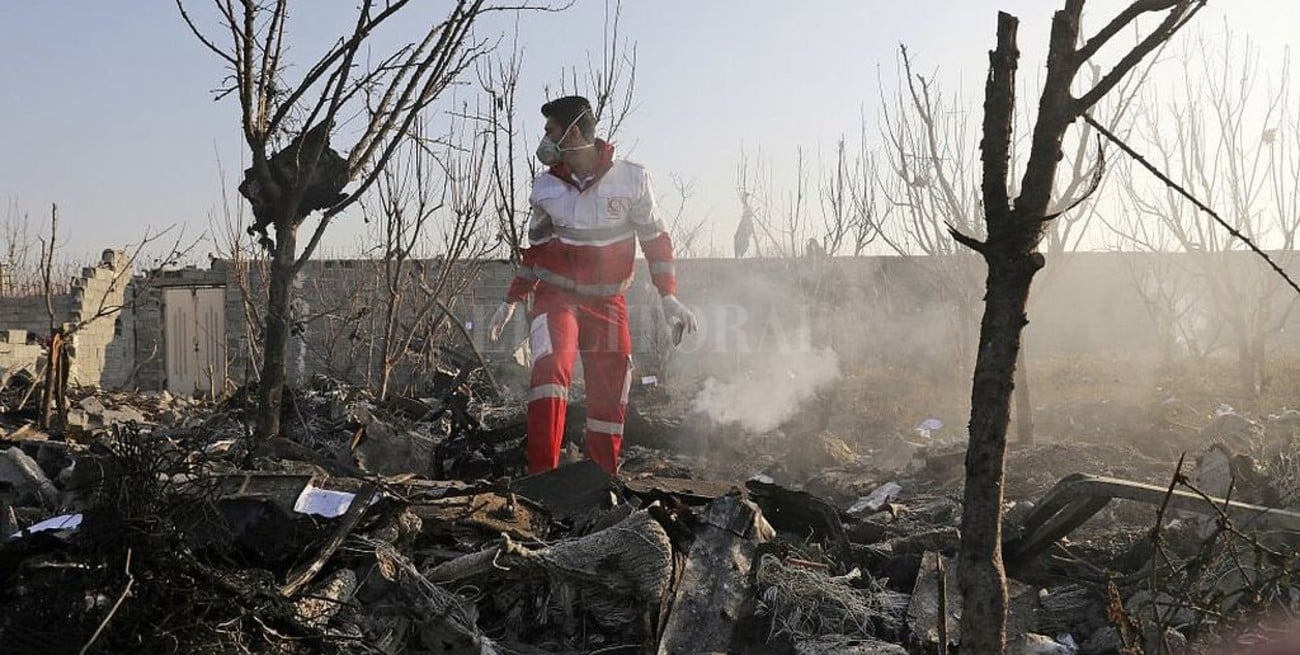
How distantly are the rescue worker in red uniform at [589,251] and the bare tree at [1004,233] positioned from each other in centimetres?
314

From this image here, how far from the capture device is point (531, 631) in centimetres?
287

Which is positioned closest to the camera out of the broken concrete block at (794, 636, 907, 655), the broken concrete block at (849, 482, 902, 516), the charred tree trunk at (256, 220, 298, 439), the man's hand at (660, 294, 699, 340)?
the broken concrete block at (794, 636, 907, 655)

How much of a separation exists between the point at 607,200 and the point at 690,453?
9.43ft

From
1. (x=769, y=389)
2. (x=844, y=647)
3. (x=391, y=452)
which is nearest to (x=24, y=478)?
(x=391, y=452)

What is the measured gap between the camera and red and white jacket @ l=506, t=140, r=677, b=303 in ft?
16.0

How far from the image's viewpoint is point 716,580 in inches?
118

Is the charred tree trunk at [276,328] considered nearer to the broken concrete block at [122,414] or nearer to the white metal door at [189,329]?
the broken concrete block at [122,414]

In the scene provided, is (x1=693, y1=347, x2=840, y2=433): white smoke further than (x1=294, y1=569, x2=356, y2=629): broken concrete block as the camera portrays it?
Yes

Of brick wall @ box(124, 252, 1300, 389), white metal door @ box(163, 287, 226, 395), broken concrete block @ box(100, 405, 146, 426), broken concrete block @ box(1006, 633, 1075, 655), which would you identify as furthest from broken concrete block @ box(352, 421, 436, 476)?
white metal door @ box(163, 287, 226, 395)

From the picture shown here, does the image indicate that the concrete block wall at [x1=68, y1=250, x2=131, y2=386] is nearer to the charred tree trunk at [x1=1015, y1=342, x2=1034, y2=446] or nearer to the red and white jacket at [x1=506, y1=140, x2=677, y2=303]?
the red and white jacket at [x1=506, y1=140, x2=677, y2=303]

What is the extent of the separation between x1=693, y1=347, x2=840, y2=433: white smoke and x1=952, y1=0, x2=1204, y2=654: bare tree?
6.69 metres

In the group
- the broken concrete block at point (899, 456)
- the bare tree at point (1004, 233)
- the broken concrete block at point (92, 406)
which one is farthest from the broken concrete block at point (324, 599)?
the broken concrete block at point (899, 456)

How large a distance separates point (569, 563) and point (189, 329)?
1654 centimetres

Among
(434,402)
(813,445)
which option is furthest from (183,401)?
(813,445)
